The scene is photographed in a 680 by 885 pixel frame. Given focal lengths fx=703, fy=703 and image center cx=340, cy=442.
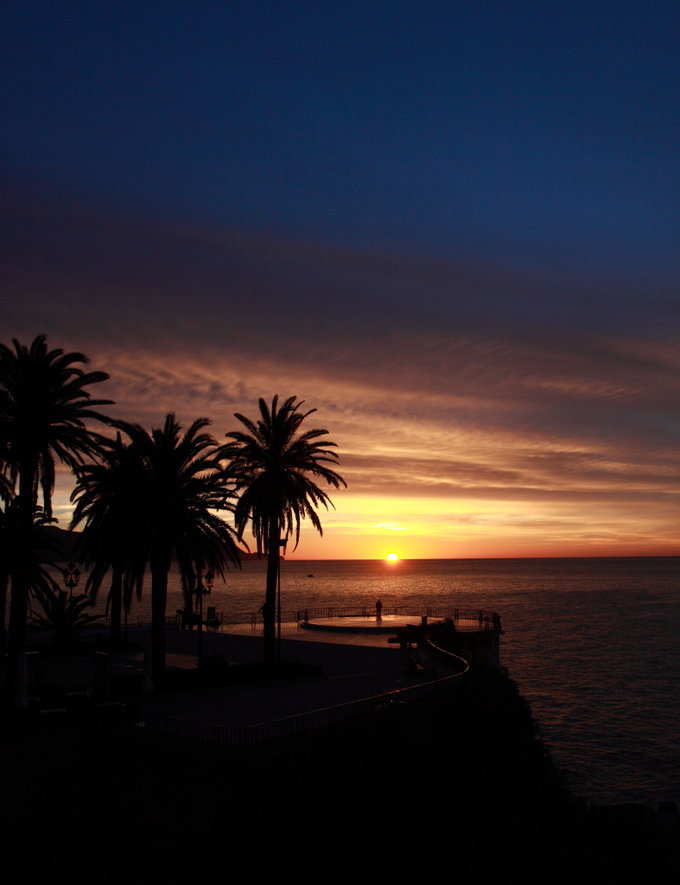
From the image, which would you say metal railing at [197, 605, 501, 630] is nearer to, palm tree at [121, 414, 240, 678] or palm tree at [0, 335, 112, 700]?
palm tree at [121, 414, 240, 678]

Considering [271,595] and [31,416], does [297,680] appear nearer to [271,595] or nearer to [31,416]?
[271,595]

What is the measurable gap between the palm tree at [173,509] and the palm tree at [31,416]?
363 cm

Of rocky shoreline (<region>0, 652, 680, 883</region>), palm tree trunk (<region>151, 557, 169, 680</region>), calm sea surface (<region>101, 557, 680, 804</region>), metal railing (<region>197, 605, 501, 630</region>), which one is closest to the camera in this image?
rocky shoreline (<region>0, 652, 680, 883</region>)

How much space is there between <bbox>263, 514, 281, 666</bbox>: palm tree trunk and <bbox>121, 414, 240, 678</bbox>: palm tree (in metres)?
3.06

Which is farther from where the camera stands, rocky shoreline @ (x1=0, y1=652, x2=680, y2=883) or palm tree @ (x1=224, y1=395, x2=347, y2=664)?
palm tree @ (x1=224, y1=395, x2=347, y2=664)

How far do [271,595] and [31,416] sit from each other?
48.6ft

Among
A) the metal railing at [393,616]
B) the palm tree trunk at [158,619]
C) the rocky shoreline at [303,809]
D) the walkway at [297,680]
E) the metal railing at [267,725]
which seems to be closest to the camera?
the rocky shoreline at [303,809]

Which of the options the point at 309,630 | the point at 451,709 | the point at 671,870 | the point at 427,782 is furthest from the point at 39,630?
the point at 671,870

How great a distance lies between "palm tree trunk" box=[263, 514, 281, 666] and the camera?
34.8 metres

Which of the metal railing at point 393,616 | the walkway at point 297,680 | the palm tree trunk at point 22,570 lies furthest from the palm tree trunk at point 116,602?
the metal railing at point 393,616

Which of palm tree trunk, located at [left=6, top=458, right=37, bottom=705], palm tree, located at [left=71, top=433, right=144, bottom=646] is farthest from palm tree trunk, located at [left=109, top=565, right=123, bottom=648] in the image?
palm tree trunk, located at [left=6, top=458, right=37, bottom=705]

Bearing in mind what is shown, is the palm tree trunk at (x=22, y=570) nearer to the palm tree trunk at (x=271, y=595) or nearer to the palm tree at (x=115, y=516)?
the palm tree at (x=115, y=516)

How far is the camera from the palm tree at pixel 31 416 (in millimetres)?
26797

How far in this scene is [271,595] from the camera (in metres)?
35.6
